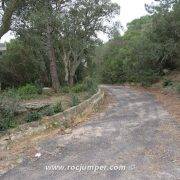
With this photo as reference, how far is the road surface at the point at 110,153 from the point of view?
875 cm

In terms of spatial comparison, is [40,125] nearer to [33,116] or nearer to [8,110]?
[33,116]

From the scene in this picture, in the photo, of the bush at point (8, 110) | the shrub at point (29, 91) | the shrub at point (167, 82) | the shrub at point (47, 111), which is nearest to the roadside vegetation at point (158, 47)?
the shrub at point (167, 82)

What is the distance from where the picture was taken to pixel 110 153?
10.5 m

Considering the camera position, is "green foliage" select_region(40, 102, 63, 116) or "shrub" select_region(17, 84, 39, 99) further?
"shrub" select_region(17, 84, 39, 99)

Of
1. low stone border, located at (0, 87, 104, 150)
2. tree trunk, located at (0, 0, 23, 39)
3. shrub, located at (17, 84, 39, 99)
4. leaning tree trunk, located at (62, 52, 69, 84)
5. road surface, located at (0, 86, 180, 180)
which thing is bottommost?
road surface, located at (0, 86, 180, 180)

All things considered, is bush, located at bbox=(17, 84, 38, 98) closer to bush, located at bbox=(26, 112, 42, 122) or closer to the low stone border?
the low stone border

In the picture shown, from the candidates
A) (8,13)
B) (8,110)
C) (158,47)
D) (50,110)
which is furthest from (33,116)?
(158,47)

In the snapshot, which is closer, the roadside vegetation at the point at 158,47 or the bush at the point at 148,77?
the roadside vegetation at the point at 158,47

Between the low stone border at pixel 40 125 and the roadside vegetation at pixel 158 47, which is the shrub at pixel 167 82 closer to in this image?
the roadside vegetation at pixel 158 47

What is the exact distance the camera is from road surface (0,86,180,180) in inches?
344

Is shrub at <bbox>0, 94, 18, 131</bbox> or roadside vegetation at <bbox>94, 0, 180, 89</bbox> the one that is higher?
roadside vegetation at <bbox>94, 0, 180, 89</bbox>

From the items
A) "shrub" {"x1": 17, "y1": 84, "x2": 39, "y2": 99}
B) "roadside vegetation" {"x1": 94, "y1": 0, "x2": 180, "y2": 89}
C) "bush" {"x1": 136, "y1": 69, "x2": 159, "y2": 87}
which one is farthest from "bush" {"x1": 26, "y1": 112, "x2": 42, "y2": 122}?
"bush" {"x1": 136, "y1": 69, "x2": 159, "y2": 87}

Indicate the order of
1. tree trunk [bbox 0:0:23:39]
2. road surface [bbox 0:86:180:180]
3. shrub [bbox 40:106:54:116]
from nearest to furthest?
1. road surface [bbox 0:86:180:180]
2. tree trunk [bbox 0:0:23:39]
3. shrub [bbox 40:106:54:116]

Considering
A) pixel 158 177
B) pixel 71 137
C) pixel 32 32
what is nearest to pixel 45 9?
pixel 32 32
